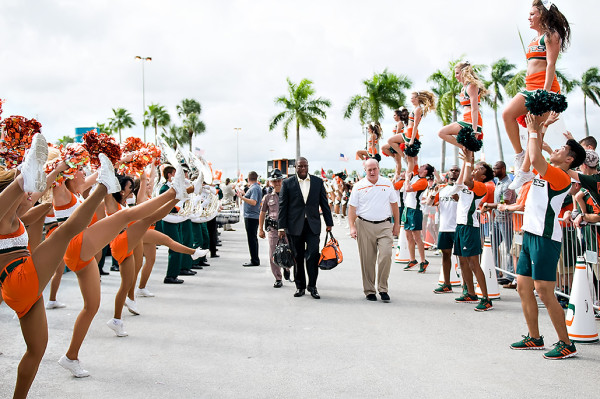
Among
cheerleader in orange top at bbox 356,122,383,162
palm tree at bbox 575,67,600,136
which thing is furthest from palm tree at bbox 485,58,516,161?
cheerleader in orange top at bbox 356,122,383,162

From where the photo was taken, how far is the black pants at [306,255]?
904cm

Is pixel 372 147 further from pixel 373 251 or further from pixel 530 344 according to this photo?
pixel 530 344

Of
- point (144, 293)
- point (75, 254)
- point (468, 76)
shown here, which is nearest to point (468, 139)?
point (468, 76)

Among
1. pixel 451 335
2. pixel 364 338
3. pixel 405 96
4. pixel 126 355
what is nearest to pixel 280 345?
pixel 364 338

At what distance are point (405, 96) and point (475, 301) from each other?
34.1 metres

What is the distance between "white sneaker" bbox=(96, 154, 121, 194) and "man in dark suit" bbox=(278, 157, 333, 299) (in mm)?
4992

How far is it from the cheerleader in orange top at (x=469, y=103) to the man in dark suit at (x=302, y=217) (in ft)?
7.56

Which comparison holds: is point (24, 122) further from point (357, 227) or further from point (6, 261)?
point (357, 227)

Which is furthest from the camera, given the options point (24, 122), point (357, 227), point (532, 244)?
point (357, 227)

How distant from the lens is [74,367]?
5.01 meters

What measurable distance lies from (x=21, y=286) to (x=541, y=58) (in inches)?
230

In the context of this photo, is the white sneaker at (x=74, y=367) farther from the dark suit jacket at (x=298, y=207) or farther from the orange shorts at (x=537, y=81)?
the orange shorts at (x=537, y=81)

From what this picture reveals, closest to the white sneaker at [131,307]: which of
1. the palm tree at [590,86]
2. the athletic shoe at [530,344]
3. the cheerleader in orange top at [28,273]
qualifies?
the cheerleader in orange top at [28,273]

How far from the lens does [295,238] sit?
30.3 feet
